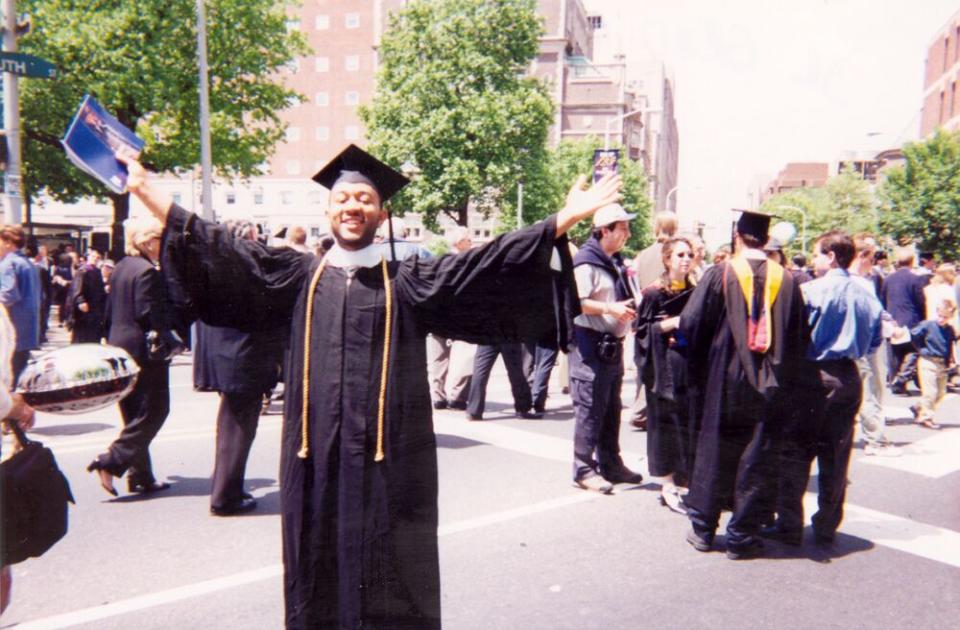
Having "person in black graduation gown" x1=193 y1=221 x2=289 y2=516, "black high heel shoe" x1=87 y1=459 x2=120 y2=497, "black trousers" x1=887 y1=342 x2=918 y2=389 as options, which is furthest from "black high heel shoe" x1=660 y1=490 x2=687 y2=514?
"black trousers" x1=887 y1=342 x2=918 y2=389

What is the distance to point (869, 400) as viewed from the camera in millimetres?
7691

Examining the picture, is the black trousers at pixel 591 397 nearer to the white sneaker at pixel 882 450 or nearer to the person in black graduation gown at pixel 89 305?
the white sneaker at pixel 882 450

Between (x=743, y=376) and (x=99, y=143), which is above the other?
(x=99, y=143)

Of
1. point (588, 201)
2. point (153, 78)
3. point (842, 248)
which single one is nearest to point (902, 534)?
point (842, 248)

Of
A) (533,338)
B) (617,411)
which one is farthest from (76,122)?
(617,411)

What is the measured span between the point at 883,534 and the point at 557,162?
53.0 m

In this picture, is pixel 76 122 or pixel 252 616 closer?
pixel 76 122

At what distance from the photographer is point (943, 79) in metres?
48.3

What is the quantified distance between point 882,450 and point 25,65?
400 inches

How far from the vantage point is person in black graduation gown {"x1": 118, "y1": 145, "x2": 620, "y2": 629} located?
2797mm

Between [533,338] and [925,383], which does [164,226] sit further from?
[925,383]

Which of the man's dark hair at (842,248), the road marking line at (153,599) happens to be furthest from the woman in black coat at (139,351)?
the man's dark hair at (842,248)

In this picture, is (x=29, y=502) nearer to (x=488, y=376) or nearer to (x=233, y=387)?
(x=233, y=387)

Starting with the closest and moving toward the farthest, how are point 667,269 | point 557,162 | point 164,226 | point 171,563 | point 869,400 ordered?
point 164,226 → point 171,563 → point 667,269 → point 869,400 → point 557,162
